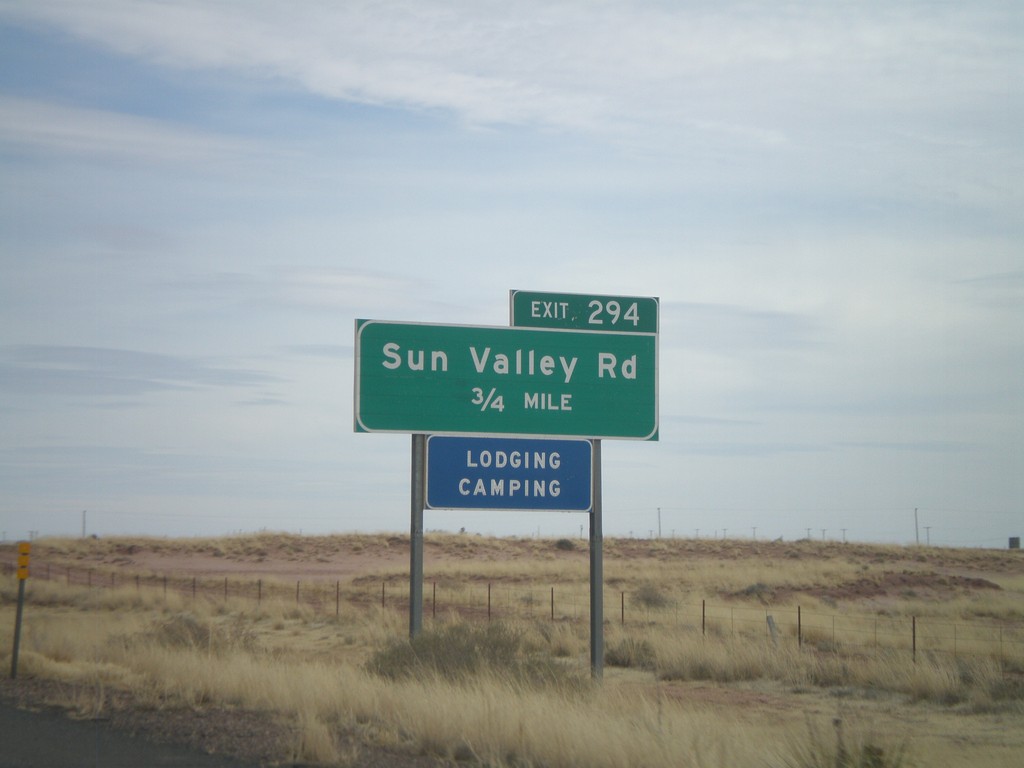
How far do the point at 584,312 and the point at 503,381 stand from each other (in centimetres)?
179

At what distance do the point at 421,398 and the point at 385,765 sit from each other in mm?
7153

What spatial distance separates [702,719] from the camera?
1227 cm

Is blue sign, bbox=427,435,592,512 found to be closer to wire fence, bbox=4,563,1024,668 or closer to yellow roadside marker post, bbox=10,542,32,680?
wire fence, bbox=4,563,1024,668

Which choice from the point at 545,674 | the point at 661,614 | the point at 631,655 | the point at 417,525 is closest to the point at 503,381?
the point at 417,525

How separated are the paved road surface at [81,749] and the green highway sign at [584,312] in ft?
27.7

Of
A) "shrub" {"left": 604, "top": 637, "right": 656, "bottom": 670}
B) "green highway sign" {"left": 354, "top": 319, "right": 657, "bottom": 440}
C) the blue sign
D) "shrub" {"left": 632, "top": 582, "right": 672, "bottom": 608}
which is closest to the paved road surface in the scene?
"green highway sign" {"left": 354, "top": 319, "right": 657, "bottom": 440}

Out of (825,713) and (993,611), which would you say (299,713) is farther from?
(993,611)

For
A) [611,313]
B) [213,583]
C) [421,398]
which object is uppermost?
[611,313]

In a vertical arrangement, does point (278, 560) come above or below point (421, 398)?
below

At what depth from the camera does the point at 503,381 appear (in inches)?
648

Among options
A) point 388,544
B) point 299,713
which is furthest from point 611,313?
point 388,544

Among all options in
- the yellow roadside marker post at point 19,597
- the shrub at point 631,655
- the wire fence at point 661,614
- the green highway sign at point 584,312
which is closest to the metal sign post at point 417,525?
the green highway sign at point 584,312

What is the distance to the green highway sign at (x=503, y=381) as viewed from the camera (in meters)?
16.0

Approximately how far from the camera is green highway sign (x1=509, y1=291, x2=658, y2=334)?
54.9 feet
